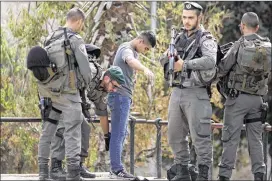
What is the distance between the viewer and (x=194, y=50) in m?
11.2

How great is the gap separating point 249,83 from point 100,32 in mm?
6704

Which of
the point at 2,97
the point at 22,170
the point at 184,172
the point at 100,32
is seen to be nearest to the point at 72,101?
the point at 184,172

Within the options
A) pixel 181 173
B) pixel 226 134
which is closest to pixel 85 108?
pixel 181 173

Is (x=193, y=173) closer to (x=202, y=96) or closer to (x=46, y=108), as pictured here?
(x=202, y=96)

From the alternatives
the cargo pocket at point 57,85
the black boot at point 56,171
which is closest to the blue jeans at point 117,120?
the black boot at point 56,171

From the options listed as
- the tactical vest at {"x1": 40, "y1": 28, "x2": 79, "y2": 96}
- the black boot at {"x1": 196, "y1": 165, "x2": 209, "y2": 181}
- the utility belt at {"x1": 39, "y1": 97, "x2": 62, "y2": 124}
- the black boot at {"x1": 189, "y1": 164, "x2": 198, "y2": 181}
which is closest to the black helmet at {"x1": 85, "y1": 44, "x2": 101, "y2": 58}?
Answer: the tactical vest at {"x1": 40, "y1": 28, "x2": 79, "y2": 96}

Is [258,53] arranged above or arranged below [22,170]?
above

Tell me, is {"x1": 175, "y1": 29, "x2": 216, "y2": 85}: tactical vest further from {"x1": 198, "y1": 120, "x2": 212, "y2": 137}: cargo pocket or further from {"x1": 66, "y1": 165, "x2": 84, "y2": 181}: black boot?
{"x1": 66, "y1": 165, "x2": 84, "y2": 181}: black boot

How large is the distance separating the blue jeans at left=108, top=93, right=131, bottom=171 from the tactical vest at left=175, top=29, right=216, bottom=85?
1.05m

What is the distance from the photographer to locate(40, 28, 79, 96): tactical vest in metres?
11.3

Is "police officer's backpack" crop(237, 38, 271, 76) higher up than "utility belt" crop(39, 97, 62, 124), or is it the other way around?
"police officer's backpack" crop(237, 38, 271, 76)

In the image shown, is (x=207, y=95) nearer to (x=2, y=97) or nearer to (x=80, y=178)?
(x=80, y=178)

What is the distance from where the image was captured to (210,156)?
36.9 feet

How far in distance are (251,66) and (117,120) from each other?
67.2 inches
